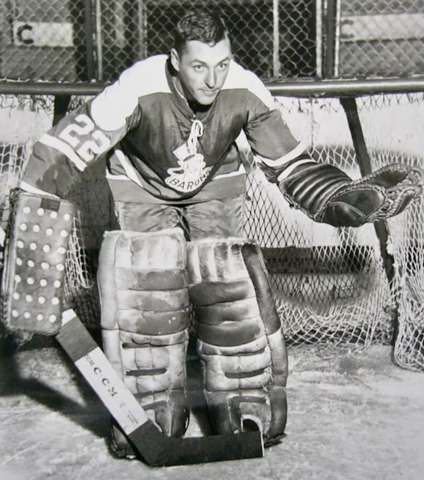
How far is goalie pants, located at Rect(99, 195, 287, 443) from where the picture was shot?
2670 mm

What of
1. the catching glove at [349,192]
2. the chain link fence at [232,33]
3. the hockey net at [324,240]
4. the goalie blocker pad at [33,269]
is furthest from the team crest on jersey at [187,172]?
the chain link fence at [232,33]

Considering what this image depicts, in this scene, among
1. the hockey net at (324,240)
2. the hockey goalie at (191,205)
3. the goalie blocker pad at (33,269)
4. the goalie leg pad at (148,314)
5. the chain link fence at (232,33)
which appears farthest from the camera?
the chain link fence at (232,33)

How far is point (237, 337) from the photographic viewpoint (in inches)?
107

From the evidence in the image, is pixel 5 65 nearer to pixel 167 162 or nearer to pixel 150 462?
pixel 167 162

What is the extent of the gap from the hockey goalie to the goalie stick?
0.32ft

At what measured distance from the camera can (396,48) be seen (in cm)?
592

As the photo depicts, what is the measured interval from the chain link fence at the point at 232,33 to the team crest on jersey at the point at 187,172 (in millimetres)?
3249

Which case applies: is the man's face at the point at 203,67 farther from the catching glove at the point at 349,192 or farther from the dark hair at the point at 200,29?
the catching glove at the point at 349,192

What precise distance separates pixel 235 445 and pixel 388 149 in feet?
5.62

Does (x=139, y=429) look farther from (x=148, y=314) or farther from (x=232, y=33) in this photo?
(x=232, y=33)

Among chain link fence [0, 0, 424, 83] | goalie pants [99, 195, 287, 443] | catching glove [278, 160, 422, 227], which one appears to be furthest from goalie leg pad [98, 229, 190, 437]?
chain link fence [0, 0, 424, 83]

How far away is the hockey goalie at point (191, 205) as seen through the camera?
2.53m

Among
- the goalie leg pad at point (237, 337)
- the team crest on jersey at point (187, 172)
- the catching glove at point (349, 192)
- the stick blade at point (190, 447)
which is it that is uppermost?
the team crest on jersey at point (187, 172)

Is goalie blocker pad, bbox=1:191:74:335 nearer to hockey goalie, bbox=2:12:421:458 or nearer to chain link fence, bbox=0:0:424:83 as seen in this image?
hockey goalie, bbox=2:12:421:458
